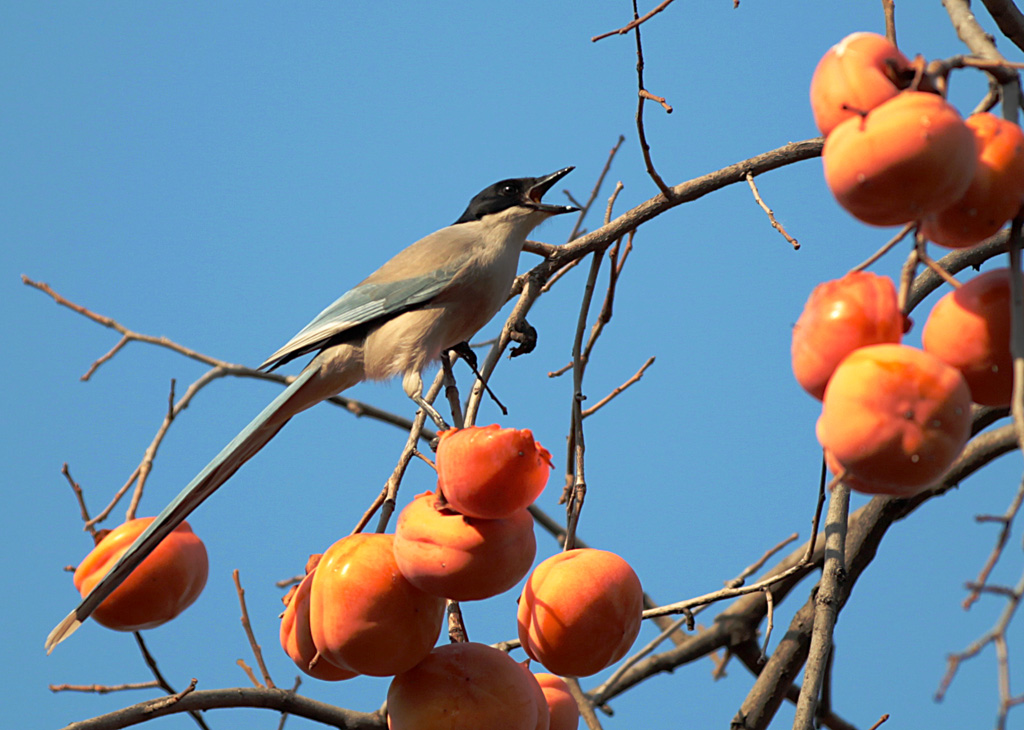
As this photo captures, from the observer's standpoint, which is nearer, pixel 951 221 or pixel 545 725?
pixel 951 221

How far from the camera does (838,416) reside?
110 cm

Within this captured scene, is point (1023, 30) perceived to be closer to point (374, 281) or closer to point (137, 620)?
point (374, 281)

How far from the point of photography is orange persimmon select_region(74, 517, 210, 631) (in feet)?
6.79

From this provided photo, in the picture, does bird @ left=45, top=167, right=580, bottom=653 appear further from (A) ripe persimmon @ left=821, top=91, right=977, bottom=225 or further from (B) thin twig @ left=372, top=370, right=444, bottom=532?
(A) ripe persimmon @ left=821, top=91, right=977, bottom=225

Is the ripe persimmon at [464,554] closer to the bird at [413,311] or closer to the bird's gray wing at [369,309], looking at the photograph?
the bird at [413,311]

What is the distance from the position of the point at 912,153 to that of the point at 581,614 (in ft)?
3.14

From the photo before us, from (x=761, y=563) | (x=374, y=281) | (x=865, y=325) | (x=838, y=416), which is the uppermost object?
(x=374, y=281)

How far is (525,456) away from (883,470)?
59 centimetres

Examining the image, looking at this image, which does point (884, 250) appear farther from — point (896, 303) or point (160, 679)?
point (160, 679)

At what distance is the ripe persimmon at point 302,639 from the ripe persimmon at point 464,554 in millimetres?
299

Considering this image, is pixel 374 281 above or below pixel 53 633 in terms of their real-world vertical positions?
above

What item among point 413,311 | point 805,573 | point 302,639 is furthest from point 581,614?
point 413,311

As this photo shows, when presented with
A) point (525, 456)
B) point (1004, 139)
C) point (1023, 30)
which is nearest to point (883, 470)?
point (1004, 139)

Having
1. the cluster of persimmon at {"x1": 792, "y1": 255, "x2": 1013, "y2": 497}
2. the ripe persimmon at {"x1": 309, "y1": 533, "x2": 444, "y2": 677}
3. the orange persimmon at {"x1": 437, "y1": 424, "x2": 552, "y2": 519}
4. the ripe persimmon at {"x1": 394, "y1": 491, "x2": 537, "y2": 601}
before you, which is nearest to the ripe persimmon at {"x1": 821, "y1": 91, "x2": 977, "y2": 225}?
the cluster of persimmon at {"x1": 792, "y1": 255, "x2": 1013, "y2": 497}
